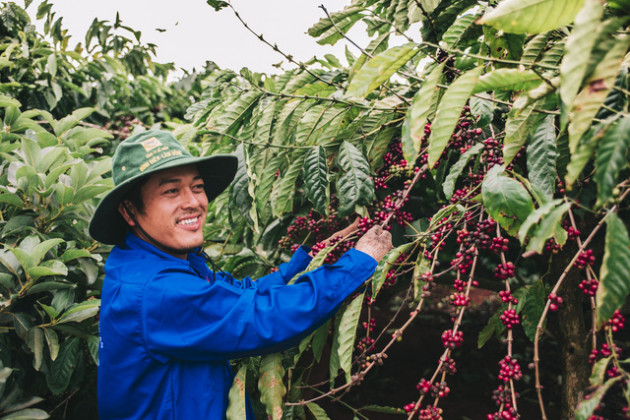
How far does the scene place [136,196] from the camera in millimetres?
1581

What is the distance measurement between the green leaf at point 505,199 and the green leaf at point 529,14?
Answer: 0.37 meters

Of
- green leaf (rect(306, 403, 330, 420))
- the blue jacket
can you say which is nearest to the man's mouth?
the blue jacket

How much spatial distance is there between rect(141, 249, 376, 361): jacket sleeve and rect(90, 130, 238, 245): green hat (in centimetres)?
36

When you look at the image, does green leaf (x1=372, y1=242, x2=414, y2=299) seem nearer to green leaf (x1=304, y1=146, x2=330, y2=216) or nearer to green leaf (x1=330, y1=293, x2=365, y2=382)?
green leaf (x1=330, y1=293, x2=365, y2=382)

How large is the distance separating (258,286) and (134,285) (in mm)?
574

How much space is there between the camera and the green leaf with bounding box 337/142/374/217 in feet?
4.99

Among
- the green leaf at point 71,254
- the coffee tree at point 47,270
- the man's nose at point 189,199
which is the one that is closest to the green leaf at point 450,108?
the man's nose at point 189,199

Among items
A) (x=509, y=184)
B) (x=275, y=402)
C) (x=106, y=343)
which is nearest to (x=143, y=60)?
(x=106, y=343)

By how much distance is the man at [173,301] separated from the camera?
1.32 metres

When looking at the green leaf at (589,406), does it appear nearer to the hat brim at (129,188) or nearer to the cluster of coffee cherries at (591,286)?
the cluster of coffee cherries at (591,286)

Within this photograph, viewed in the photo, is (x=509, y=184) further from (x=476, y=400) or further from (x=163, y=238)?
(x=476, y=400)

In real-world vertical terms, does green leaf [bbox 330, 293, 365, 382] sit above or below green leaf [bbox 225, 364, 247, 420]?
above

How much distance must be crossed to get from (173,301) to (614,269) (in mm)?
Result: 1103

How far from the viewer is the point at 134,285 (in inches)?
54.7
